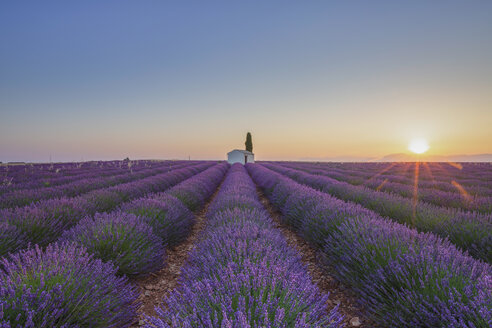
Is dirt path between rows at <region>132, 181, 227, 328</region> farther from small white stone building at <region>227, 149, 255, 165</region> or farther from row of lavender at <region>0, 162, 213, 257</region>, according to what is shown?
small white stone building at <region>227, 149, 255, 165</region>

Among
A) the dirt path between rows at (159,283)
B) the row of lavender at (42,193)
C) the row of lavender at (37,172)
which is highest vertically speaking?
the row of lavender at (37,172)

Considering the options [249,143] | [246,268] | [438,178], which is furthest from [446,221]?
[249,143]

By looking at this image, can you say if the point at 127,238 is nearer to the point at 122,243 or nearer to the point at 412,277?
the point at 122,243

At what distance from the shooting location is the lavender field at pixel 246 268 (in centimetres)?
140

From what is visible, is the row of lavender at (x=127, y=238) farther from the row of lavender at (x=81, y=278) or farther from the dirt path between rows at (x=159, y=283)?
the dirt path between rows at (x=159, y=283)

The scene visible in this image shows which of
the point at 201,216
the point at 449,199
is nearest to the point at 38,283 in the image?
the point at 201,216

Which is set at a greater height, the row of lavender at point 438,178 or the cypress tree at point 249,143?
the cypress tree at point 249,143

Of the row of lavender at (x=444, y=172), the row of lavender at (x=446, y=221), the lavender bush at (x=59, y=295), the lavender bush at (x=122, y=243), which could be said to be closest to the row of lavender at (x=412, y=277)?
the row of lavender at (x=446, y=221)

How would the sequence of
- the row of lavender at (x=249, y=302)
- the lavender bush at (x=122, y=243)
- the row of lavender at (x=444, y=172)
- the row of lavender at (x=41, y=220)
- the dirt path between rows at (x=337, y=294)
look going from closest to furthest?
the row of lavender at (x=249, y=302), the dirt path between rows at (x=337, y=294), the lavender bush at (x=122, y=243), the row of lavender at (x=41, y=220), the row of lavender at (x=444, y=172)

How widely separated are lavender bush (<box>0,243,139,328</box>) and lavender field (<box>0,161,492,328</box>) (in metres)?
0.01

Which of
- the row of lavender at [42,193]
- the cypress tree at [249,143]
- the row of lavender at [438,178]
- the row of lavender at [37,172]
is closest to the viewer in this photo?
the row of lavender at [42,193]

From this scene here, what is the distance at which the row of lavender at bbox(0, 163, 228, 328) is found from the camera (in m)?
1.53

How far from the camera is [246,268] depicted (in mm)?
1562

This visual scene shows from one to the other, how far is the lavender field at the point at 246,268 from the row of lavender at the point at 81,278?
0.01 meters
